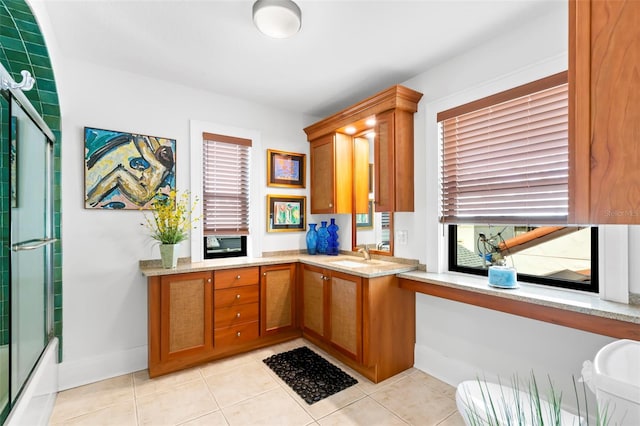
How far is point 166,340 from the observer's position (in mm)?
2553

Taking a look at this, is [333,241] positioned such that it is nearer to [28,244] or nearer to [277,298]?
[277,298]

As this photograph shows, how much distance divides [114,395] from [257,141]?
8.46 feet

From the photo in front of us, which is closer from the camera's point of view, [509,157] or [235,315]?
[509,157]

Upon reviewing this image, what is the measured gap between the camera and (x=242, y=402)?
2201 mm

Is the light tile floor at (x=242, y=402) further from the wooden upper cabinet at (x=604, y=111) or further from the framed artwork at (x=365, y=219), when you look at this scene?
the wooden upper cabinet at (x=604, y=111)

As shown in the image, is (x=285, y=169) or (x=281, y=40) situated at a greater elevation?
(x=281, y=40)

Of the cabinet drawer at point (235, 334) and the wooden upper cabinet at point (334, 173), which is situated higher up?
the wooden upper cabinet at point (334, 173)

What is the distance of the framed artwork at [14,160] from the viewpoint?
167 centimetres

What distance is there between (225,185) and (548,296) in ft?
9.43

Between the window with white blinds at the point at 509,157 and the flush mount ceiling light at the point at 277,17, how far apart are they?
1.39 meters

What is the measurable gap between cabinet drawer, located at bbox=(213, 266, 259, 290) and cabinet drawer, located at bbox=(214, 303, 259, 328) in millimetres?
218

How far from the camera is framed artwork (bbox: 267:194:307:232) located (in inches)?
139

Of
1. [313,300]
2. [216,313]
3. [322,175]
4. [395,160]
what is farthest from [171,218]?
[395,160]

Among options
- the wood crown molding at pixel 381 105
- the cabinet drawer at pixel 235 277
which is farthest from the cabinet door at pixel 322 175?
the cabinet drawer at pixel 235 277
